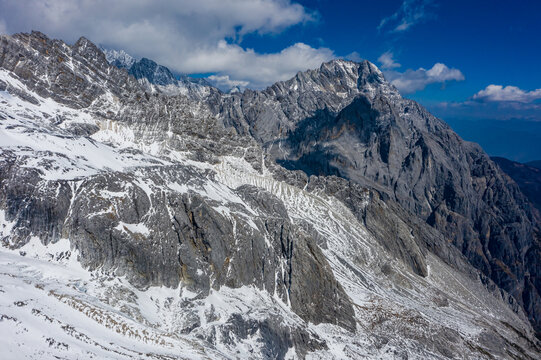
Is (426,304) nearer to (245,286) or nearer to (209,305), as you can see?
(245,286)

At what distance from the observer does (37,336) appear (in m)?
28.6

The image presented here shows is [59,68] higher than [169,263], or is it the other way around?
[59,68]

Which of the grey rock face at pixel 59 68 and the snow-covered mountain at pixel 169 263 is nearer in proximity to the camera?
the snow-covered mountain at pixel 169 263

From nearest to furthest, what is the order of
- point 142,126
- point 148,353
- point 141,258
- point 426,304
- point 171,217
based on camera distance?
point 148,353, point 141,258, point 171,217, point 426,304, point 142,126

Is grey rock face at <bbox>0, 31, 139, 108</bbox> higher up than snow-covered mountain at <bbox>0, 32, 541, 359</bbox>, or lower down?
higher up

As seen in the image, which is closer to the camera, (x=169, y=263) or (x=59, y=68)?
(x=169, y=263)

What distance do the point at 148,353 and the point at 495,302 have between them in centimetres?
16026

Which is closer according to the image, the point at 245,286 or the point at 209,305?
the point at 209,305

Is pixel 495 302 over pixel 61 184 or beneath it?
beneath

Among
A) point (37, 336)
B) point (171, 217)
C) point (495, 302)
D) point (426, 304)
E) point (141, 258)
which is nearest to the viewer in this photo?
point (37, 336)

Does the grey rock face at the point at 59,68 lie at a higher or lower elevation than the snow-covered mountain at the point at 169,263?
higher

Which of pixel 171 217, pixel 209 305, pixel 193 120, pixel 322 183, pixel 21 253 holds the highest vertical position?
pixel 193 120

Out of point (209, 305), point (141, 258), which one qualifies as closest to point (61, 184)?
point (141, 258)

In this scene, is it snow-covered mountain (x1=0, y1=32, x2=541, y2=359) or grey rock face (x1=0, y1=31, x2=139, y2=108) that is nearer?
snow-covered mountain (x1=0, y1=32, x2=541, y2=359)
